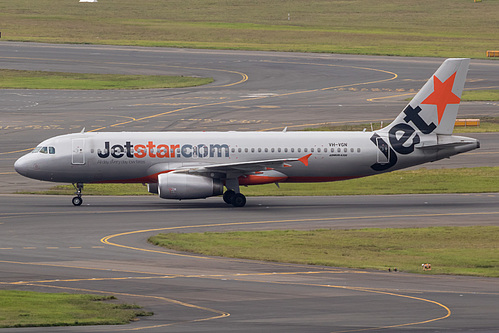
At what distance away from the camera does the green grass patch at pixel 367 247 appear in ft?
126

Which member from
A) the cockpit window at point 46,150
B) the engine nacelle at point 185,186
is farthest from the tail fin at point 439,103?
the cockpit window at point 46,150

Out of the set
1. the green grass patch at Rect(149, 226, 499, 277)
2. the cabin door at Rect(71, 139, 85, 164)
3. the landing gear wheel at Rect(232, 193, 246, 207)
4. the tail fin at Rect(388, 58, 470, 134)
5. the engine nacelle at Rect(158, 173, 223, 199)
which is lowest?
the green grass patch at Rect(149, 226, 499, 277)

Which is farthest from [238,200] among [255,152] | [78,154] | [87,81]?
[87,81]

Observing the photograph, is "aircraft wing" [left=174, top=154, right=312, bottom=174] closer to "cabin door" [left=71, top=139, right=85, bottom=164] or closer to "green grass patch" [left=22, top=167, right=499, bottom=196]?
"cabin door" [left=71, top=139, right=85, bottom=164]

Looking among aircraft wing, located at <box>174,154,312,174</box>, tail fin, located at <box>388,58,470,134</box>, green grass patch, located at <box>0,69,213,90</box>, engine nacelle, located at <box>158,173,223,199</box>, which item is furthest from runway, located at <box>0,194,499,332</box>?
green grass patch, located at <box>0,69,213,90</box>

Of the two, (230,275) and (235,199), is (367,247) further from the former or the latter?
(235,199)

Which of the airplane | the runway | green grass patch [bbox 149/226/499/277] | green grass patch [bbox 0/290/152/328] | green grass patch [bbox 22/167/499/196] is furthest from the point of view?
green grass patch [bbox 22/167/499/196]

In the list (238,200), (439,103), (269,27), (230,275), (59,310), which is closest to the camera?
(59,310)

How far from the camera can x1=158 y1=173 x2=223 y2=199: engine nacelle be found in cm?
5275

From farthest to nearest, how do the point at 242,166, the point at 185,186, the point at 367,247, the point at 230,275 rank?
the point at 242,166, the point at 185,186, the point at 367,247, the point at 230,275

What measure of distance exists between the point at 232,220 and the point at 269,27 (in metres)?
115

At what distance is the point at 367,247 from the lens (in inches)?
1658

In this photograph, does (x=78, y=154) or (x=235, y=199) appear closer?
(x=78, y=154)

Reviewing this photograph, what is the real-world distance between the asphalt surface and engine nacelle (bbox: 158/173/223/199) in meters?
1.19
